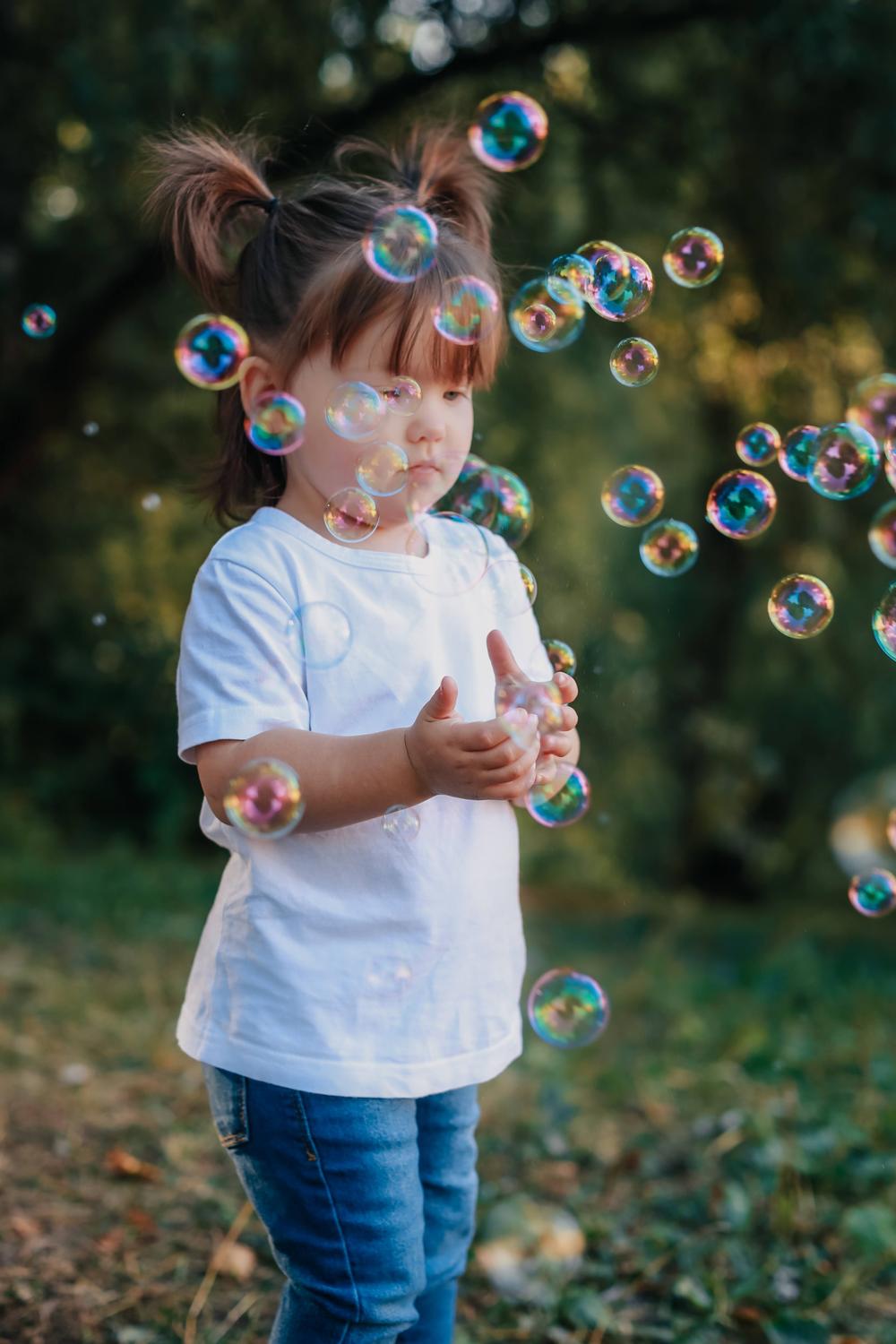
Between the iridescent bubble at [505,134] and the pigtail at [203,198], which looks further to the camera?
the iridescent bubble at [505,134]

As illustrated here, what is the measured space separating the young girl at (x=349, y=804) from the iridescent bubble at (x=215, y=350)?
0.03 metres

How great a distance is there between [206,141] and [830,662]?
7246 millimetres

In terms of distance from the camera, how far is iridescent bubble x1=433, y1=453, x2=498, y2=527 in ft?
6.36

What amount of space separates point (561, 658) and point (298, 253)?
0.69 metres

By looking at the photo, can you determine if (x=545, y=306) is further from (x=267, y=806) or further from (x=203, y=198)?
(x=267, y=806)

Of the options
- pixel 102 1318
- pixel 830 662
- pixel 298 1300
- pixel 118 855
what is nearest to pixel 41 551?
pixel 118 855

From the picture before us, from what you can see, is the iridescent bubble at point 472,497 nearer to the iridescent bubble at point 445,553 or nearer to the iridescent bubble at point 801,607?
the iridescent bubble at point 445,553

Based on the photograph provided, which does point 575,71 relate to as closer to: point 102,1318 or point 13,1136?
point 13,1136

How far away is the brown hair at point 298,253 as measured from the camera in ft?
5.12

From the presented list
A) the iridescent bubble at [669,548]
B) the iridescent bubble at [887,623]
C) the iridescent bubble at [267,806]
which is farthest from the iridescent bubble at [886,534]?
the iridescent bubble at [267,806]

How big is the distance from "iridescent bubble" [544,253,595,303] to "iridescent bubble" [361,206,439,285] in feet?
1.36

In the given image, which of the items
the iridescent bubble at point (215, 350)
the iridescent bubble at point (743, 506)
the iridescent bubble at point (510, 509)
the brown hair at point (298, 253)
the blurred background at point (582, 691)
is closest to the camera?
the brown hair at point (298, 253)

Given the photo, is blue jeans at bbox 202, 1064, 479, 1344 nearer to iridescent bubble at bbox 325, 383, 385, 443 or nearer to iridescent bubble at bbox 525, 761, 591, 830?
iridescent bubble at bbox 525, 761, 591, 830

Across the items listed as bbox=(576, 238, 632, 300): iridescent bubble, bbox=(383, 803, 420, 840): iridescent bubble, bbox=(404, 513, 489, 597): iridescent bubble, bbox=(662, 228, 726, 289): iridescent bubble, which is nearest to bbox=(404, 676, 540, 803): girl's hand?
bbox=(383, 803, 420, 840): iridescent bubble
